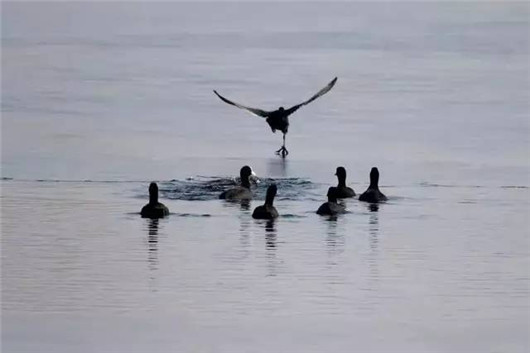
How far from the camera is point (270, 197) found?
22.7 metres

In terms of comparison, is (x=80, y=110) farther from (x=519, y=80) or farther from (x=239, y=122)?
(x=519, y=80)

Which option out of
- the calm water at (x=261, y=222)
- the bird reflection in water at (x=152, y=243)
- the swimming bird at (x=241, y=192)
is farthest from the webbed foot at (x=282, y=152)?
the bird reflection in water at (x=152, y=243)

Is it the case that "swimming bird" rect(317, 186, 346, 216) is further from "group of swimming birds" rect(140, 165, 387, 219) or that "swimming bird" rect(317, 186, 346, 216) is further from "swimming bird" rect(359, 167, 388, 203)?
"swimming bird" rect(359, 167, 388, 203)

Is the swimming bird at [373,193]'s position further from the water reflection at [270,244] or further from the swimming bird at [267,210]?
the water reflection at [270,244]

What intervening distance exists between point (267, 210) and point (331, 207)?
0.85m

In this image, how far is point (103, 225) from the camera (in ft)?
73.4

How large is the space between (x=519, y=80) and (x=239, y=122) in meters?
13.0

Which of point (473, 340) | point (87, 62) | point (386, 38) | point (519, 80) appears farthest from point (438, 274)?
point (386, 38)

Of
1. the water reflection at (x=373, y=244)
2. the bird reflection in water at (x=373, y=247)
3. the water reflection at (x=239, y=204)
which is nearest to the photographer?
the bird reflection in water at (x=373, y=247)

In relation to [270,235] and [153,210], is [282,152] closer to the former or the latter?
[153,210]

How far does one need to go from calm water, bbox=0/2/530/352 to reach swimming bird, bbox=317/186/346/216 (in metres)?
0.17

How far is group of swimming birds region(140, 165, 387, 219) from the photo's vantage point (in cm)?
2261

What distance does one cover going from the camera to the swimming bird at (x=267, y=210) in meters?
22.6

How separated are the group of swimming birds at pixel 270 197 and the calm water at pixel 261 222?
19cm
